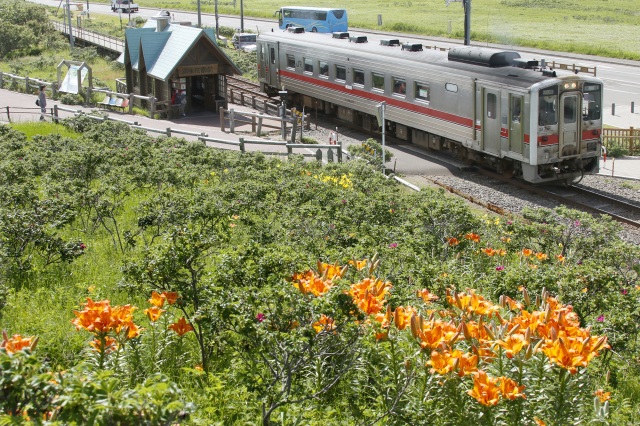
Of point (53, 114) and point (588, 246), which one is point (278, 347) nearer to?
point (588, 246)

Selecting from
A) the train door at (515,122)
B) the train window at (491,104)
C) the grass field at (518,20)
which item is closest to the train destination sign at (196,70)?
the train window at (491,104)

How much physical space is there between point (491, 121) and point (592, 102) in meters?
2.50

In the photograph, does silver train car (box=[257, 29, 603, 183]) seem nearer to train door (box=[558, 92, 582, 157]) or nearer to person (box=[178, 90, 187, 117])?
train door (box=[558, 92, 582, 157])

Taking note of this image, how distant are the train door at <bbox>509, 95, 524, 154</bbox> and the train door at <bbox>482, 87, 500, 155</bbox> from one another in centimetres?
52

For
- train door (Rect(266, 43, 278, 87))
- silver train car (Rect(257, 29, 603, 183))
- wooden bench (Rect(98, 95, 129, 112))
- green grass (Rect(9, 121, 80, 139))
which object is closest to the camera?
silver train car (Rect(257, 29, 603, 183))

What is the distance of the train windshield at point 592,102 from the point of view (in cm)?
2089

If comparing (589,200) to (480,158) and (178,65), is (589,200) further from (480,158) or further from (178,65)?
(178,65)

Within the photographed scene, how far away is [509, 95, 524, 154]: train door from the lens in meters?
20.4

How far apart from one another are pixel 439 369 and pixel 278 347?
1300 mm

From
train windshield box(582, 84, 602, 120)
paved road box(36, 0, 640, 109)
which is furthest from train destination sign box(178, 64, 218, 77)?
paved road box(36, 0, 640, 109)

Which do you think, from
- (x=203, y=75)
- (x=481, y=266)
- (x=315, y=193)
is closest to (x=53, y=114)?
(x=203, y=75)

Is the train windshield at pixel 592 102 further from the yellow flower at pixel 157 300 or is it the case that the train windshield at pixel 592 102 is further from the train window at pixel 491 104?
the yellow flower at pixel 157 300

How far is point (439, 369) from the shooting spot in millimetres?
5363

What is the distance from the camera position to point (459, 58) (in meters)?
23.1
